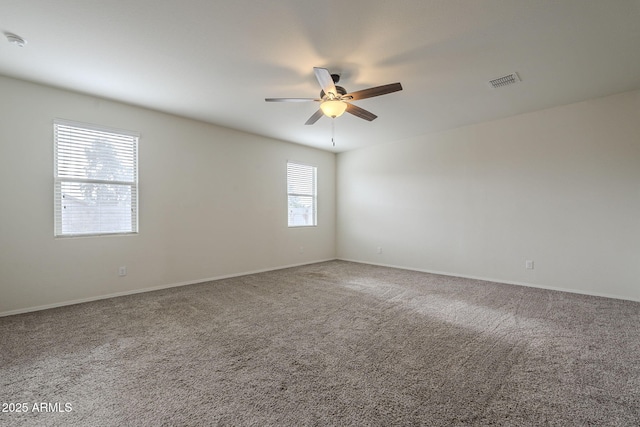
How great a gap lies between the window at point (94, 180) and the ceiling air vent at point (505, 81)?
183 inches

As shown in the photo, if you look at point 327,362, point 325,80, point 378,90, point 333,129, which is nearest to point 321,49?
point 325,80

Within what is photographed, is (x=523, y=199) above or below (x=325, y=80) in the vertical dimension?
below

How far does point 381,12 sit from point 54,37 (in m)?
2.72

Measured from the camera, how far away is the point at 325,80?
99.9 inches

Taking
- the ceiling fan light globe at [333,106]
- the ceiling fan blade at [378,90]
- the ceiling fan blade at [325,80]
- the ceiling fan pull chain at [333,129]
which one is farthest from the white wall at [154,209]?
the ceiling fan blade at [378,90]

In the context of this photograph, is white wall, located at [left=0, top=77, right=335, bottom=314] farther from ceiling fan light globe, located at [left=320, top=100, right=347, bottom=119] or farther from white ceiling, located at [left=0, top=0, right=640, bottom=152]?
ceiling fan light globe, located at [left=320, top=100, right=347, bottom=119]

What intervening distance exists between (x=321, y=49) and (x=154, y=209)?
10.5ft

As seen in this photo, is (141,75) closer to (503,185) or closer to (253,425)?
(253,425)

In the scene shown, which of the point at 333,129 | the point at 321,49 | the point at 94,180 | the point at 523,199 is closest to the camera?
the point at 321,49

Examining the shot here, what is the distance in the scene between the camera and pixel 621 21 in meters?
2.17

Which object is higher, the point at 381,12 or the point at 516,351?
the point at 381,12

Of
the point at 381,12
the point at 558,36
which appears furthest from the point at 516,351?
the point at 381,12

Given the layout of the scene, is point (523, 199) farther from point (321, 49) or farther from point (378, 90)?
point (321, 49)

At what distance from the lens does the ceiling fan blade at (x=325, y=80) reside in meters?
2.38
